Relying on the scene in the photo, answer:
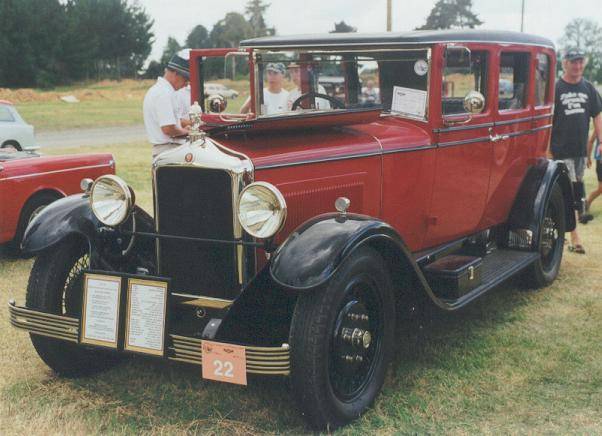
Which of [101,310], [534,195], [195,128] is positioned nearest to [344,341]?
[101,310]

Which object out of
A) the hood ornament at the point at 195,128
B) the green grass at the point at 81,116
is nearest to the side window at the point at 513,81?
the hood ornament at the point at 195,128

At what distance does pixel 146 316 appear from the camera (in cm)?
303

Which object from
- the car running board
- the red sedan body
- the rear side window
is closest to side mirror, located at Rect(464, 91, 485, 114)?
the car running board

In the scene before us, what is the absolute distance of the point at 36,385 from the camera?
3.55 meters

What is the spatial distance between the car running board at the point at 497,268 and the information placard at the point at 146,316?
157 cm

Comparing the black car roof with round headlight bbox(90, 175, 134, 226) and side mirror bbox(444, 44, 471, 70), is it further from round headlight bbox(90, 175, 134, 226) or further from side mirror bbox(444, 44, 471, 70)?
round headlight bbox(90, 175, 134, 226)

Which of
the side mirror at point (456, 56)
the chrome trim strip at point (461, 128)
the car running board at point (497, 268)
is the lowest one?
the car running board at point (497, 268)

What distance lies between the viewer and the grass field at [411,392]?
3.13 metres

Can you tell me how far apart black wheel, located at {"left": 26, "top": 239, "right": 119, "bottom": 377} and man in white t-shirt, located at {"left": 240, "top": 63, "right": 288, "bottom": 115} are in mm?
1318

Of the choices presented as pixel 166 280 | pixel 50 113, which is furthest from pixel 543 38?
pixel 50 113

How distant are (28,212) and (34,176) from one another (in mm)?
310

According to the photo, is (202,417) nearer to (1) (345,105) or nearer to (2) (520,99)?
(1) (345,105)

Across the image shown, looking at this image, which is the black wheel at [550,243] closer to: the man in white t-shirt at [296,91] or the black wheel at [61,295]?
the man in white t-shirt at [296,91]

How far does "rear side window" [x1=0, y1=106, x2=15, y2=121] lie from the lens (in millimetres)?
10391
